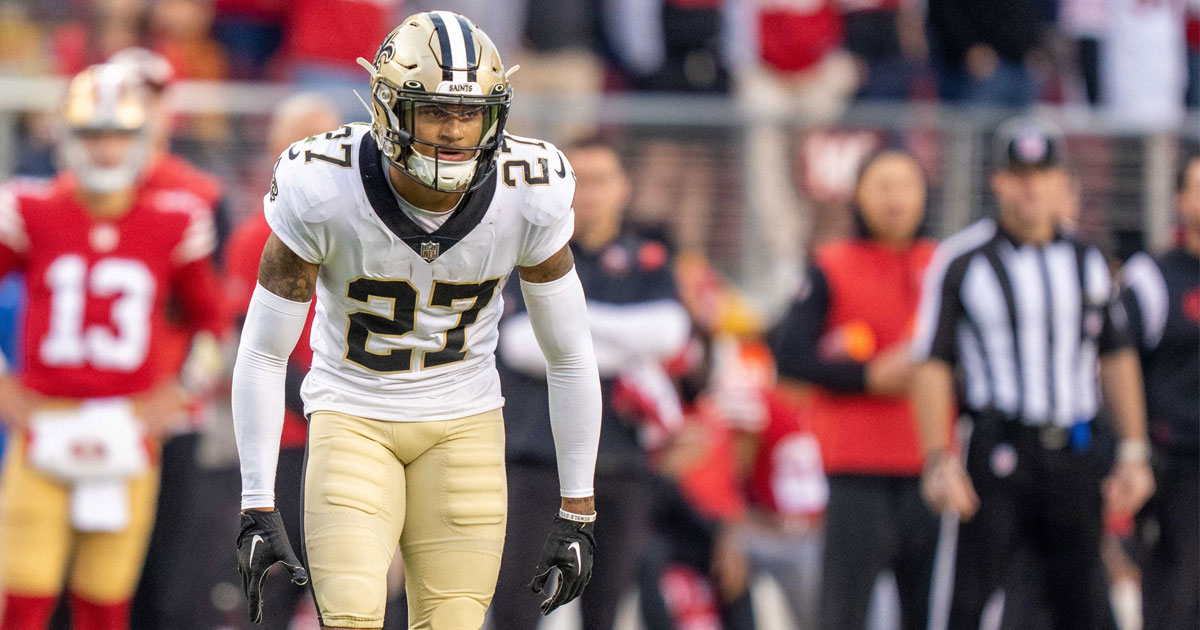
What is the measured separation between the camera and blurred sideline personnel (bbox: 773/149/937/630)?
6.36 m

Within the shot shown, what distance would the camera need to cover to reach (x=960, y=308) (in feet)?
20.1

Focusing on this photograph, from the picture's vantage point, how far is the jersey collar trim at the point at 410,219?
4.08 m

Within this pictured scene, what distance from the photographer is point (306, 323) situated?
596 cm

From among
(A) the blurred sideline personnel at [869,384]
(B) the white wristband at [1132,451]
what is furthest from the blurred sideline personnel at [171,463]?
(B) the white wristband at [1132,451]

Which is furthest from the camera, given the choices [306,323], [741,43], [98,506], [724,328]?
[741,43]

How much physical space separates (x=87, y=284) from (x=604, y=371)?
176cm

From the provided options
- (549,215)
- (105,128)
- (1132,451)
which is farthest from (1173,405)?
(105,128)

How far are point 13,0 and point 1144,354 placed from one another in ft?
20.5

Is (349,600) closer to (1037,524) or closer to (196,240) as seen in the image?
(196,240)

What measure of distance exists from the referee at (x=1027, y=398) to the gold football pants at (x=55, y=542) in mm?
2659

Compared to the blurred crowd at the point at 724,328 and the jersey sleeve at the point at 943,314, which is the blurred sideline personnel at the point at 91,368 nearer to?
the blurred crowd at the point at 724,328

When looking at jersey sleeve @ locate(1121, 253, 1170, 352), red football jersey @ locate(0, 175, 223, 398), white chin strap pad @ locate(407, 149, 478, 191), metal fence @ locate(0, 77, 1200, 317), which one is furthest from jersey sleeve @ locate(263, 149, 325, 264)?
metal fence @ locate(0, 77, 1200, 317)

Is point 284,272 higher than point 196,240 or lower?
higher

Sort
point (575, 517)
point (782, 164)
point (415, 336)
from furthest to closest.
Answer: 1. point (782, 164)
2. point (575, 517)
3. point (415, 336)
